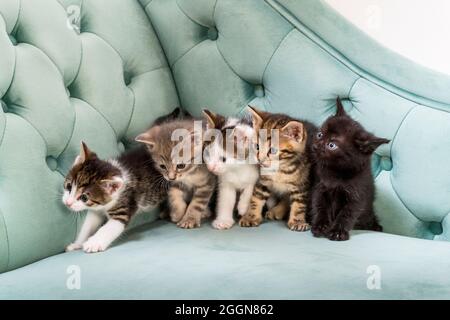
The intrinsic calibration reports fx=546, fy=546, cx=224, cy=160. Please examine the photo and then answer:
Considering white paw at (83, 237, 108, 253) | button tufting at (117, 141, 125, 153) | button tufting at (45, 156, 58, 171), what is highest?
button tufting at (117, 141, 125, 153)

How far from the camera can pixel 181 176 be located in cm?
145

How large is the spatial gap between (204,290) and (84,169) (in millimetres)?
473

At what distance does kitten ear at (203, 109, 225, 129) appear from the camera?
4.71 feet

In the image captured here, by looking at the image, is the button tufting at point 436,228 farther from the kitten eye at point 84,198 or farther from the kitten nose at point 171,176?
the kitten eye at point 84,198

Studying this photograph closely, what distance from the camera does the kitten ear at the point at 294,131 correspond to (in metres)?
1.34

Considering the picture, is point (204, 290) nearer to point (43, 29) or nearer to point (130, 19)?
point (43, 29)

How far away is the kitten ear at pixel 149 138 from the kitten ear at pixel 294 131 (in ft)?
1.11

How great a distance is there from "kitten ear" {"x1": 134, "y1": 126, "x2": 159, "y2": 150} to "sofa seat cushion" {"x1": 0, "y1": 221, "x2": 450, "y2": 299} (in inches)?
11.0

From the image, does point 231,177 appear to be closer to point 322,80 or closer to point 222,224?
point 222,224

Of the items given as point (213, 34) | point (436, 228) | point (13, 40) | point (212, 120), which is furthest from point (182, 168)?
point (436, 228)

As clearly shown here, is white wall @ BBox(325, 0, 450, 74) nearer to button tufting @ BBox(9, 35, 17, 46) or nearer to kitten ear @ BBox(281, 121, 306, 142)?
kitten ear @ BBox(281, 121, 306, 142)

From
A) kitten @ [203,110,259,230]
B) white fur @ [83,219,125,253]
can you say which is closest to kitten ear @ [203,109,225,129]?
kitten @ [203,110,259,230]
